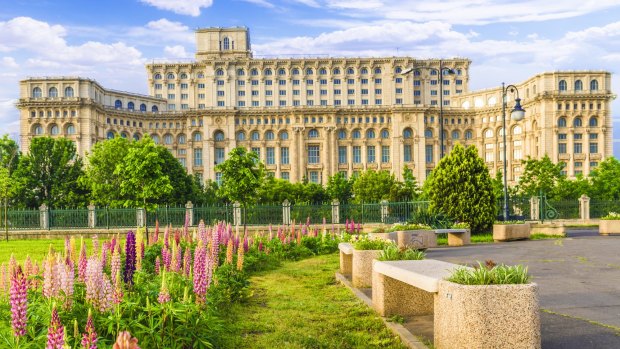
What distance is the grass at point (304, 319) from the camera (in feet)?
24.7

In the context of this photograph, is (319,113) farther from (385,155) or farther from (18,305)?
(18,305)

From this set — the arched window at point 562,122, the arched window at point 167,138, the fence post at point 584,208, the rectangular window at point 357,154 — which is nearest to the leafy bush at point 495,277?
the fence post at point 584,208

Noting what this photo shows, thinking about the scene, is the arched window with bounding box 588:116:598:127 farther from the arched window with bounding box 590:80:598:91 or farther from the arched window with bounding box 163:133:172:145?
the arched window with bounding box 163:133:172:145

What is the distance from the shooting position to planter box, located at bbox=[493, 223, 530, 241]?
23.8m

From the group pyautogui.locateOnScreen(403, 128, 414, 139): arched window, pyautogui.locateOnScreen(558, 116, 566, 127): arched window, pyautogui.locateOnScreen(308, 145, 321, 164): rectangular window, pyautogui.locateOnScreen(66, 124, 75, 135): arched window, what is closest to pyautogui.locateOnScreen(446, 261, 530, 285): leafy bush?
pyautogui.locateOnScreen(308, 145, 321, 164): rectangular window

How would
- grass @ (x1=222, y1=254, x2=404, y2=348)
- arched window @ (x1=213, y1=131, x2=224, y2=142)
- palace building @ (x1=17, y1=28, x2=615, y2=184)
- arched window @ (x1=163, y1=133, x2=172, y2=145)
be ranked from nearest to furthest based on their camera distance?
grass @ (x1=222, y1=254, x2=404, y2=348) → palace building @ (x1=17, y1=28, x2=615, y2=184) → arched window @ (x1=213, y1=131, x2=224, y2=142) → arched window @ (x1=163, y1=133, x2=172, y2=145)

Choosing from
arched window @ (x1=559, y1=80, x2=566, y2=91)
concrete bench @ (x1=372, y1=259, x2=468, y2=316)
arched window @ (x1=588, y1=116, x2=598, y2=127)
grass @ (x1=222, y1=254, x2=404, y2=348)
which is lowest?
grass @ (x1=222, y1=254, x2=404, y2=348)

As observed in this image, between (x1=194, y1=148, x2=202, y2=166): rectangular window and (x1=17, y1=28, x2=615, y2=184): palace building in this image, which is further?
(x1=194, y1=148, x2=202, y2=166): rectangular window

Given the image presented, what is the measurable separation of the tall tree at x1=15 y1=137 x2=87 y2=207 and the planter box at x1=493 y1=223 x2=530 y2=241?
51465mm

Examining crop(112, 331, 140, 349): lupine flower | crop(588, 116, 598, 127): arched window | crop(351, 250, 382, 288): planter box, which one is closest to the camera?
crop(112, 331, 140, 349): lupine flower

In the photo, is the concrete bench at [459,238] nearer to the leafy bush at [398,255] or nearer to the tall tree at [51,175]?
the leafy bush at [398,255]

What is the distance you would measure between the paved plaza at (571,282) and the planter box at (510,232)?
34.8 inches

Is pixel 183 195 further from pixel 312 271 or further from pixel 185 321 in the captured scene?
pixel 185 321

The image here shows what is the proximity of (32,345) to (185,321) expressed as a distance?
1542 millimetres
